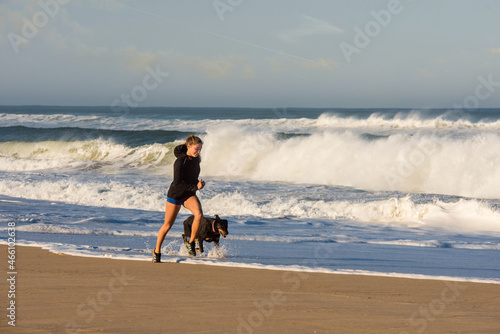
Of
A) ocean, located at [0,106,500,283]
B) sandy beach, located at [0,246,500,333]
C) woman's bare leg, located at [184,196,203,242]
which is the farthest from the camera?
ocean, located at [0,106,500,283]

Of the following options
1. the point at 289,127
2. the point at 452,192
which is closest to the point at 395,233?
the point at 452,192

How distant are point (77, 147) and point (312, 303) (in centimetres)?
3024

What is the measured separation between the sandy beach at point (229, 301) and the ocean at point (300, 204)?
0.62 meters

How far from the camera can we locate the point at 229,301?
467 centimetres

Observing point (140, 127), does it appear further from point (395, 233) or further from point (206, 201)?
point (395, 233)

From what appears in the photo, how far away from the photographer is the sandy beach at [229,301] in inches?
158

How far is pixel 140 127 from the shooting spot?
4306 cm

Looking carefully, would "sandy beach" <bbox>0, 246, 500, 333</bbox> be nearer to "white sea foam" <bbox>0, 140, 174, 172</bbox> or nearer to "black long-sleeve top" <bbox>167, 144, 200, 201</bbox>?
"black long-sleeve top" <bbox>167, 144, 200, 201</bbox>

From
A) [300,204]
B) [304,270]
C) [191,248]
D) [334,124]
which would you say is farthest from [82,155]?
[304,270]

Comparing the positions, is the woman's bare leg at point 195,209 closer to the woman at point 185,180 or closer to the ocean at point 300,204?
the woman at point 185,180

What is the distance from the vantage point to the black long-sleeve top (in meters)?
6.15

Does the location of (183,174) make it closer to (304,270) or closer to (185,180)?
(185,180)

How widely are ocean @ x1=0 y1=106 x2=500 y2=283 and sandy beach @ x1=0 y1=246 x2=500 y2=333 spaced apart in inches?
24.4

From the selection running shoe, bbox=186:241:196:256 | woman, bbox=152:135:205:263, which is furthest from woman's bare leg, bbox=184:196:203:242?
running shoe, bbox=186:241:196:256
